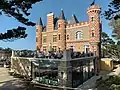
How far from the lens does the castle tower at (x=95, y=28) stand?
127 feet

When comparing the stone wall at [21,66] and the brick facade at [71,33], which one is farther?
the brick facade at [71,33]

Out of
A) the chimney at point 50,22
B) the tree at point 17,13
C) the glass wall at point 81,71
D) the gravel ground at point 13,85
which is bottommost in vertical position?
the gravel ground at point 13,85

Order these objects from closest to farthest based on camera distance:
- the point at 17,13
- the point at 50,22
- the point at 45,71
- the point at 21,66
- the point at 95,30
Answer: the point at 17,13 < the point at 45,71 < the point at 21,66 < the point at 95,30 < the point at 50,22

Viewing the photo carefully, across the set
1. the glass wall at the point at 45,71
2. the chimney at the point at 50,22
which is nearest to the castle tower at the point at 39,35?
the chimney at the point at 50,22

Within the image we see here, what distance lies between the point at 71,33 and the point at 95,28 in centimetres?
589

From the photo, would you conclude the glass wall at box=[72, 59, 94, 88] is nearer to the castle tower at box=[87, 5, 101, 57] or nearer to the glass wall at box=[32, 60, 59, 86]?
the glass wall at box=[32, 60, 59, 86]

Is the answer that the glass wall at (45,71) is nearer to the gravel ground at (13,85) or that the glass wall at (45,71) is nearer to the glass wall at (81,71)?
the gravel ground at (13,85)

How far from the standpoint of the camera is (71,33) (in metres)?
43.0

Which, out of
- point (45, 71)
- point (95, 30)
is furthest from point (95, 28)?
point (45, 71)

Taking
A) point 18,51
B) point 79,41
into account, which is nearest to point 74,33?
point 79,41

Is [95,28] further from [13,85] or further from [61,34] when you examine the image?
[13,85]

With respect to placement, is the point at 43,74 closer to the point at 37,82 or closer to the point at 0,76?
the point at 37,82

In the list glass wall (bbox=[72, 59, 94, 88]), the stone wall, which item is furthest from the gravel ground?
glass wall (bbox=[72, 59, 94, 88])

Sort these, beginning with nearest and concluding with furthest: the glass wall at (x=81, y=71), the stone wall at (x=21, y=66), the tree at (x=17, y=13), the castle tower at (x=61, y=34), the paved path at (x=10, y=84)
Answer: the tree at (x=17, y=13) < the paved path at (x=10, y=84) < the glass wall at (x=81, y=71) < the stone wall at (x=21, y=66) < the castle tower at (x=61, y=34)
